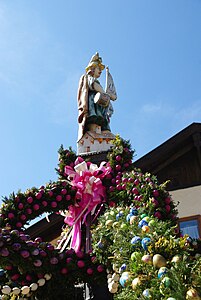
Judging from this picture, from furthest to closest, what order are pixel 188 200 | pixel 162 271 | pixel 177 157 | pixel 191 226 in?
pixel 177 157 → pixel 188 200 → pixel 191 226 → pixel 162 271

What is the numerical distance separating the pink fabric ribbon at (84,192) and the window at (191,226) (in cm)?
199

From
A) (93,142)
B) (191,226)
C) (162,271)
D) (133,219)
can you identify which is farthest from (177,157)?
(162,271)

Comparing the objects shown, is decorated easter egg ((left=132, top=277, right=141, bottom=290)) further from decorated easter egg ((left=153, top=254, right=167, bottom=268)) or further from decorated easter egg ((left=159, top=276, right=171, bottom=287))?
decorated easter egg ((left=159, top=276, right=171, bottom=287))

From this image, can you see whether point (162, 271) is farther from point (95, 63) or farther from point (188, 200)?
point (95, 63)

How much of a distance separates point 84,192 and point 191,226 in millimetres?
2332

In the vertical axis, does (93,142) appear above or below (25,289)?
above

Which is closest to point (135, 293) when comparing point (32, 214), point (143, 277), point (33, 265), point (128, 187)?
point (143, 277)

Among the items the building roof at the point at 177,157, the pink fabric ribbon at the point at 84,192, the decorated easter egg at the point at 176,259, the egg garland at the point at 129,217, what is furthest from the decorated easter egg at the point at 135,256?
the building roof at the point at 177,157

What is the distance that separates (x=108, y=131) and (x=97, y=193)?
7.20 meters

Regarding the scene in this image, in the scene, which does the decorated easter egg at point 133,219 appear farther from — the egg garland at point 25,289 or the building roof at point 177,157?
the building roof at point 177,157

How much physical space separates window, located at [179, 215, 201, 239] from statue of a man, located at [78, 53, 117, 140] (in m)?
5.98

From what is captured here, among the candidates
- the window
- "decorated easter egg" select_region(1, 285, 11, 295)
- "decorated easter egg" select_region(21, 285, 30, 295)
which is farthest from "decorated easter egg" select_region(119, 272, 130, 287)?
the window

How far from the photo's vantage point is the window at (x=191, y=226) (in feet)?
25.7

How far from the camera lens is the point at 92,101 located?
1355 centimetres
